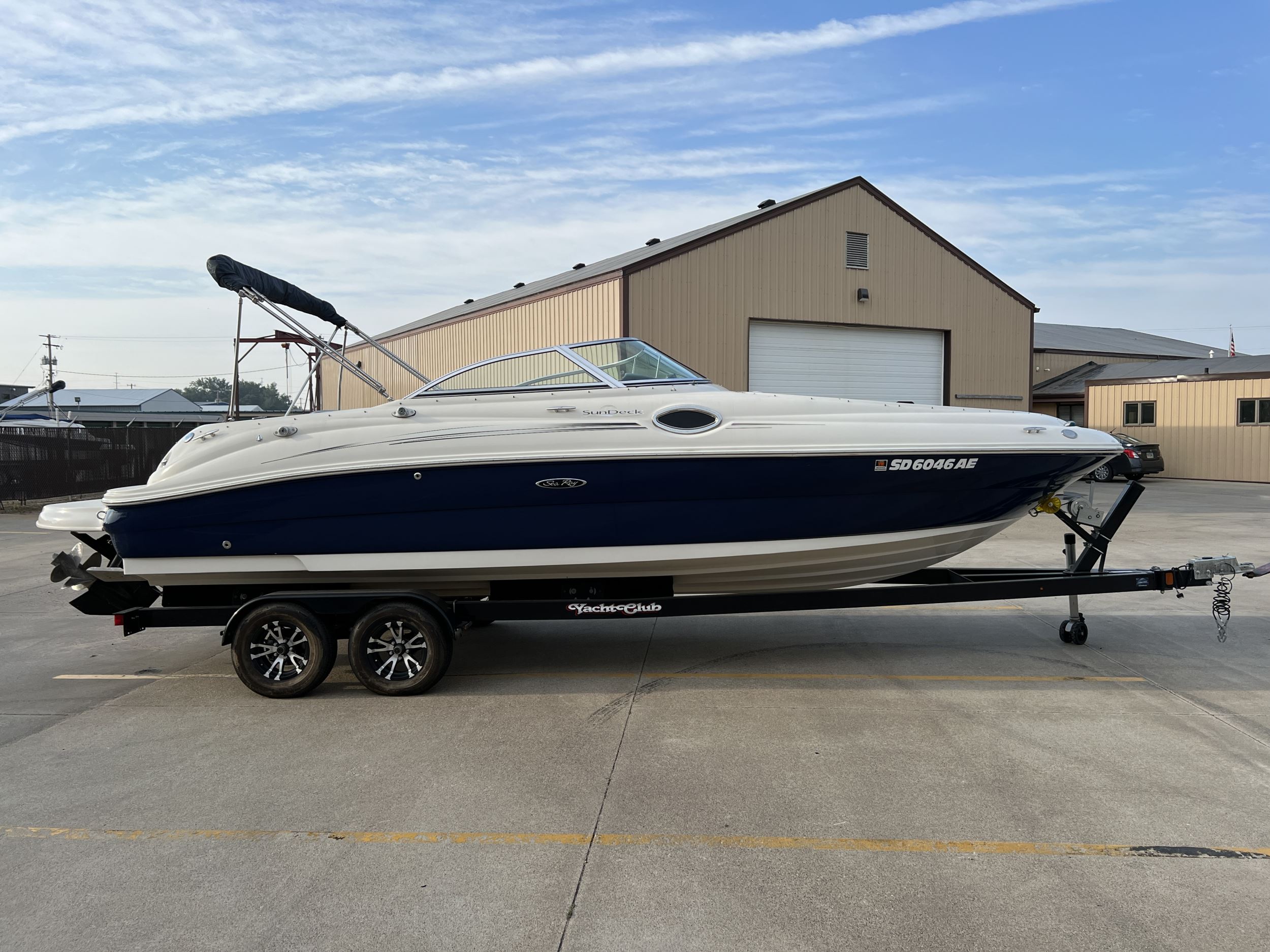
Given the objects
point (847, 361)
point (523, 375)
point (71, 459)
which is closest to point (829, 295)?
point (847, 361)

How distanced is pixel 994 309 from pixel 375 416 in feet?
57.3

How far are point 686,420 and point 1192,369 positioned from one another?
2487 centimetres

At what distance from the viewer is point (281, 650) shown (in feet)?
17.7

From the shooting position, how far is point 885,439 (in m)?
5.19

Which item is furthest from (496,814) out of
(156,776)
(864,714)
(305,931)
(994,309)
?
(994,309)

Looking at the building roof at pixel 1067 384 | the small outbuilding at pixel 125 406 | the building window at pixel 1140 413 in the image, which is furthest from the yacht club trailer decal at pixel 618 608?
the small outbuilding at pixel 125 406

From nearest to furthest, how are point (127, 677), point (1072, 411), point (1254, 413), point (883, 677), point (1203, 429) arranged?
point (883, 677), point (127, 677), point (1254, 413), point (1203, 429), point (1072, 411)

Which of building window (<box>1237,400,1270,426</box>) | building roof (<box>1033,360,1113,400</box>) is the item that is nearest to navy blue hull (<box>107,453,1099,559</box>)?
building window (<box>1237,400,1270,426</box>)

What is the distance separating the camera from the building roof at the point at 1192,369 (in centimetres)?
2330

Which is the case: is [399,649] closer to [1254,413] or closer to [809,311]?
[809,311]

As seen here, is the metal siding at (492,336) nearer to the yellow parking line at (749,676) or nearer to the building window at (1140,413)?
the yellow parking line at (749,676)

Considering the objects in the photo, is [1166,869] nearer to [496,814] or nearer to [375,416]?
[496,814]

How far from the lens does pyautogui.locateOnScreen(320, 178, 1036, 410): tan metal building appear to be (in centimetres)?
1606

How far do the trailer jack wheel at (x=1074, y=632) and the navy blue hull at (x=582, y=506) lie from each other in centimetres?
143
